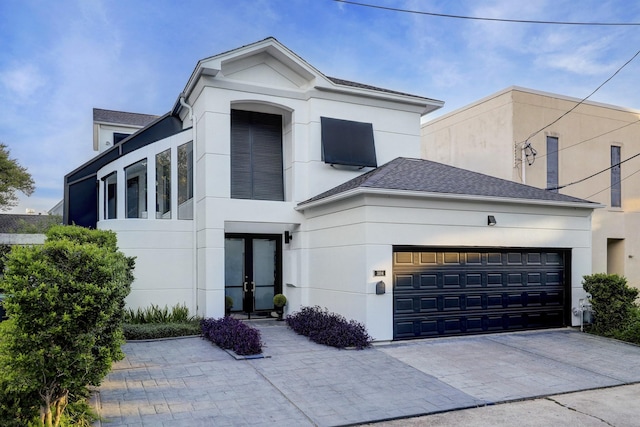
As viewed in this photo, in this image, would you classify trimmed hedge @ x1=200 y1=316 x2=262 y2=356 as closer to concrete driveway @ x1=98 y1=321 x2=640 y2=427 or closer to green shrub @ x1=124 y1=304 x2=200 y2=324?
concrete driveway @ x1=98 y1=321 x2=640 y2=427

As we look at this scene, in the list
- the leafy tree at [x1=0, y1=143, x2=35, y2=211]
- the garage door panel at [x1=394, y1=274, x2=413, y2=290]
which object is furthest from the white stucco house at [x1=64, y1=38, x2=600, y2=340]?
the leafy tree at [x1=0, y1=143, x2=35, y2=211]

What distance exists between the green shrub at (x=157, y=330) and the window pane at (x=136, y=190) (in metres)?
3.15

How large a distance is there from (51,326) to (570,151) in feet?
59.0

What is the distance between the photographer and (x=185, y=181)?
40.8 feet

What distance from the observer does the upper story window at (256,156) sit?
40.2ft

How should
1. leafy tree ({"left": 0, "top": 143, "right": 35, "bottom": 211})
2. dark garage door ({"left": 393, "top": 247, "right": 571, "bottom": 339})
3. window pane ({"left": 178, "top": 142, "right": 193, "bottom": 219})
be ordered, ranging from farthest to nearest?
leafy tree ({"left": 0, "top": 143, "right": 35, "bottom": 211}) → window pane ({"left": 178, "top": 142, "right": 193, "bottom": 219}) → dark garage door ({"left": 393, "top": 247, "right": 571, "bottom": 339})

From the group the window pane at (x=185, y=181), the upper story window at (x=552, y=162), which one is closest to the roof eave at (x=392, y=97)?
the window pane at (x=185, y=181)

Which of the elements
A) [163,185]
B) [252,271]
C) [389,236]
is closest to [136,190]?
[163,185]

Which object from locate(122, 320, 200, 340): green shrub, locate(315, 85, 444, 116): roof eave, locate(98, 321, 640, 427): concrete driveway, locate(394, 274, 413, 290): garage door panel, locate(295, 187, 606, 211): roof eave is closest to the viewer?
locate(98, 321, 640, 427): concrete driveway

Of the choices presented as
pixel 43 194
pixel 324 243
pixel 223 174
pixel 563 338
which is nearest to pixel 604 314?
pixel 563 338

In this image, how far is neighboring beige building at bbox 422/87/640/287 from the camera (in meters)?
16.4

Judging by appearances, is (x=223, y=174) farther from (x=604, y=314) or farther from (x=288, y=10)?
(x=604, y=314)

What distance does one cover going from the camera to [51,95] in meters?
17.4

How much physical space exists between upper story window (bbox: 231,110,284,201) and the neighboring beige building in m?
8.72
